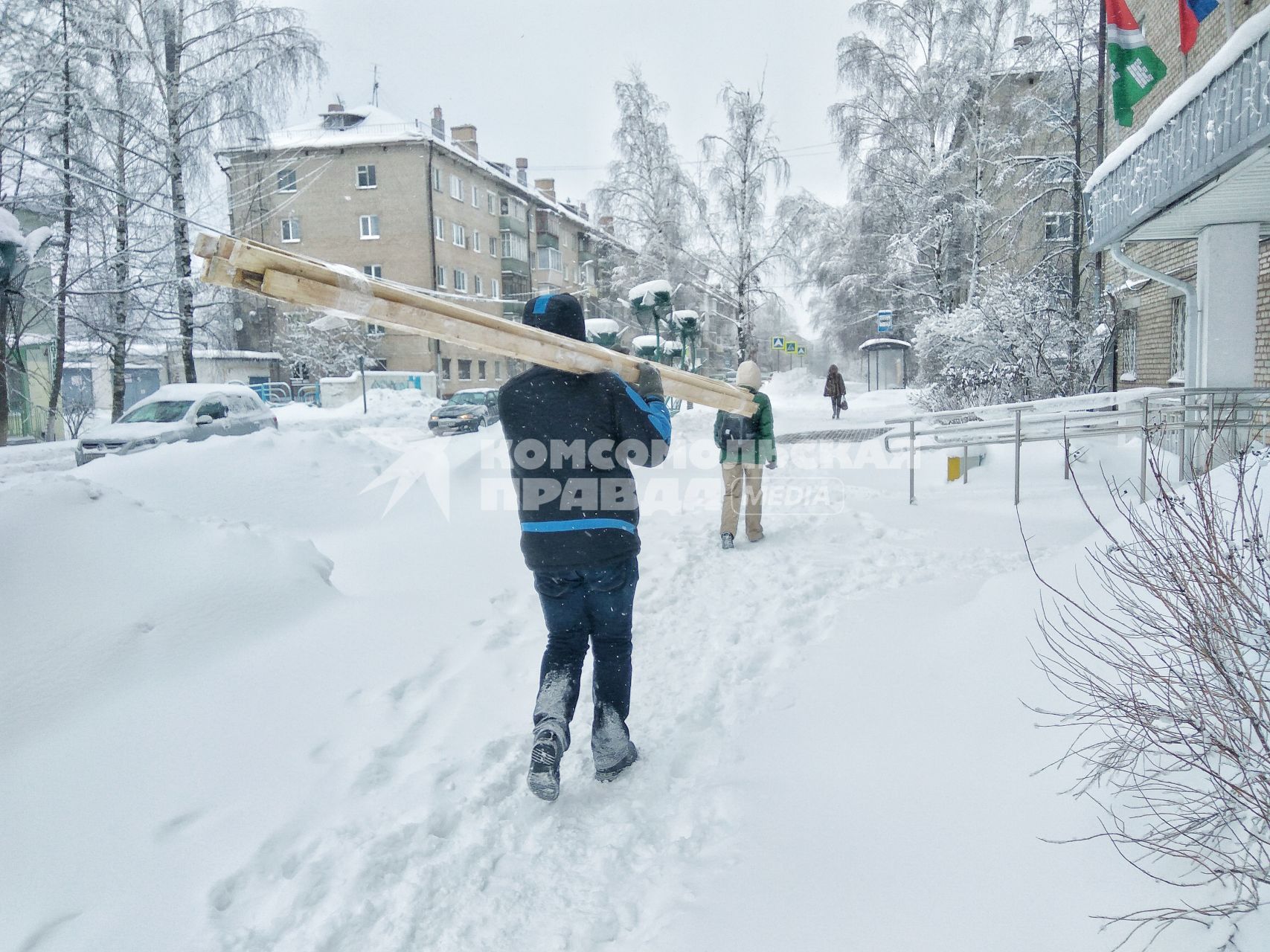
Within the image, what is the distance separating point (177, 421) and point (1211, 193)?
13.1 m

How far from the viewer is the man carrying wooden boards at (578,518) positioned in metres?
2.81

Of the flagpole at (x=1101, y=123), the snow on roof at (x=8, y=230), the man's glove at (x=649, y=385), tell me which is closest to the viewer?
the man's glove at (x=649, y=385)

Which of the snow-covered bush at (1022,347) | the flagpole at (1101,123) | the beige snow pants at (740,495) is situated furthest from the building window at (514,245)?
the beige snow pants at (740,495)

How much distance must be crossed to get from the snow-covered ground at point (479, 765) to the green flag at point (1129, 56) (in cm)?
581

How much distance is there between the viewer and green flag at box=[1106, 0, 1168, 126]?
7.82 metres

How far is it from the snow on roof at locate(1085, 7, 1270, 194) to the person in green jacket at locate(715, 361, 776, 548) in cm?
337

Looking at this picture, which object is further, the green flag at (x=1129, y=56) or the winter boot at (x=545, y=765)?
the green flag at (x=1129, y=56)

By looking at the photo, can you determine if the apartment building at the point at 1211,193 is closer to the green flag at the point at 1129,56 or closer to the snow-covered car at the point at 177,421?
the green flag at the point at 1129,56

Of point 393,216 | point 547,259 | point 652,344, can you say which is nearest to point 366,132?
point 393,216

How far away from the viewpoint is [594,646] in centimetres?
295

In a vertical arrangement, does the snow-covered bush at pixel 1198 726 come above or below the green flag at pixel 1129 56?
below

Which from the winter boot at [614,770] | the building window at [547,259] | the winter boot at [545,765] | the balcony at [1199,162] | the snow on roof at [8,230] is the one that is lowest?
the winter boot at [614,770]

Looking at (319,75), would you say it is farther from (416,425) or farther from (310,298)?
(310,298)

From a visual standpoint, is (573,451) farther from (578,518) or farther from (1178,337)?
(1178,337)
